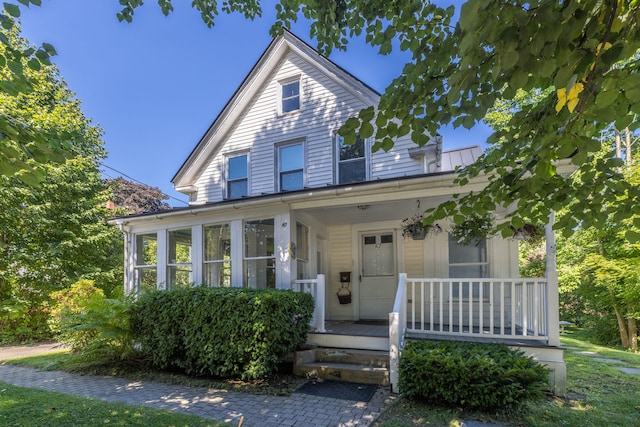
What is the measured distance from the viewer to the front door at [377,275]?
8062 millimetres

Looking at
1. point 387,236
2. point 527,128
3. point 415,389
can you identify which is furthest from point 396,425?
point 387,236

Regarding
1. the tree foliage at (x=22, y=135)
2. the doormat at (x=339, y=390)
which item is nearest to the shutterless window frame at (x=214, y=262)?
the doormat at (x=339, y=390)

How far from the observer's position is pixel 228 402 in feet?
15.0

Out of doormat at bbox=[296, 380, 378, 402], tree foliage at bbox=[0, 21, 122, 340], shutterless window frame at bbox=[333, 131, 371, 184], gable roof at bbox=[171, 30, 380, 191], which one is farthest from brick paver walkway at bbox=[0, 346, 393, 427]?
gable roof at bbox=[171, 30, 380, 191]

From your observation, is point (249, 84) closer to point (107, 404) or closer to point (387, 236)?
point (387, 236)

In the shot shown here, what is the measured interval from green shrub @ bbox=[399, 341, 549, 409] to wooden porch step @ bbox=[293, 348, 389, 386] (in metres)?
0.84

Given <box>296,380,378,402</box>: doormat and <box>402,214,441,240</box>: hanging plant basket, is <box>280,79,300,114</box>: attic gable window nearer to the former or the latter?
<box>402,214,441,240</box>: hanging plant basket

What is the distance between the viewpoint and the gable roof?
8.63 metres

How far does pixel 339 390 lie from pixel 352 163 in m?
5.38

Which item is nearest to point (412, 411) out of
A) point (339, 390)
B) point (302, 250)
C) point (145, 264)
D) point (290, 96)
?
point (339, 390)

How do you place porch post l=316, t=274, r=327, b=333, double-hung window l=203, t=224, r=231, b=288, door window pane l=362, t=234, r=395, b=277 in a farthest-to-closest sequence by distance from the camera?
door window pane l=362, t=234, r=395, b=277
double-hung window l=203, t=224, r=231, b=288
porch post l=316, t=274, r=327, b=333

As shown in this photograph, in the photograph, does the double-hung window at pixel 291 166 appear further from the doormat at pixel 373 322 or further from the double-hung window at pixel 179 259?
the doormat at pixel 373 322

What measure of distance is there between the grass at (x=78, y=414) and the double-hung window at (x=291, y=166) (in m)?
5.99

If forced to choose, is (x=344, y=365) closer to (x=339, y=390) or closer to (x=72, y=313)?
(x=339, y=390)
